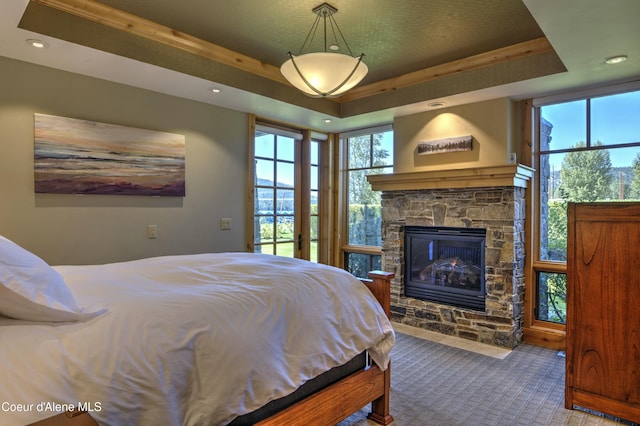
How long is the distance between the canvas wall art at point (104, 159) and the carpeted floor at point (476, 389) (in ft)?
8.54

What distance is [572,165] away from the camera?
3457 millimetres

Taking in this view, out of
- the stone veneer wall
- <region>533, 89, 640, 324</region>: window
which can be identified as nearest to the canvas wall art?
the stone veneer wall

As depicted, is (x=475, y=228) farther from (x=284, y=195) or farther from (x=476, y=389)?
(x=284, y=195)

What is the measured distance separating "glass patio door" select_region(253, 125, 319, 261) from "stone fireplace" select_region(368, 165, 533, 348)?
112 cm

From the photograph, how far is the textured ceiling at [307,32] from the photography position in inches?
101

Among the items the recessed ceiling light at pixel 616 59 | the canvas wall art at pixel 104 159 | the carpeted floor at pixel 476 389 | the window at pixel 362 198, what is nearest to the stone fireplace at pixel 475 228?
the carpeted floor at pixel 476 389

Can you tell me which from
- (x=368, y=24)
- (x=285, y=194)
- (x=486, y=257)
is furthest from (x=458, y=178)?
(x=285, y=194)

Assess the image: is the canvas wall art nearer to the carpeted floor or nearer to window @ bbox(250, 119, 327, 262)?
→ window @ bbox(250, 119, 327, 262)

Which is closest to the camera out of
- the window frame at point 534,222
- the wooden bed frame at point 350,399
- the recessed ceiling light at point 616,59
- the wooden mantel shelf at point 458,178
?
the wooden bed frame at point 350,399

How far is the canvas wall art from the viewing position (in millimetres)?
2877

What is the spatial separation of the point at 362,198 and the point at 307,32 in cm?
253

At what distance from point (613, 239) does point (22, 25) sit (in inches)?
152

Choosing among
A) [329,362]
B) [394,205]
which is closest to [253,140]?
[394,205]

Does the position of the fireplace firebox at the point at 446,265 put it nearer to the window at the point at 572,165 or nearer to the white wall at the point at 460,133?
the window at the point at 572,165
